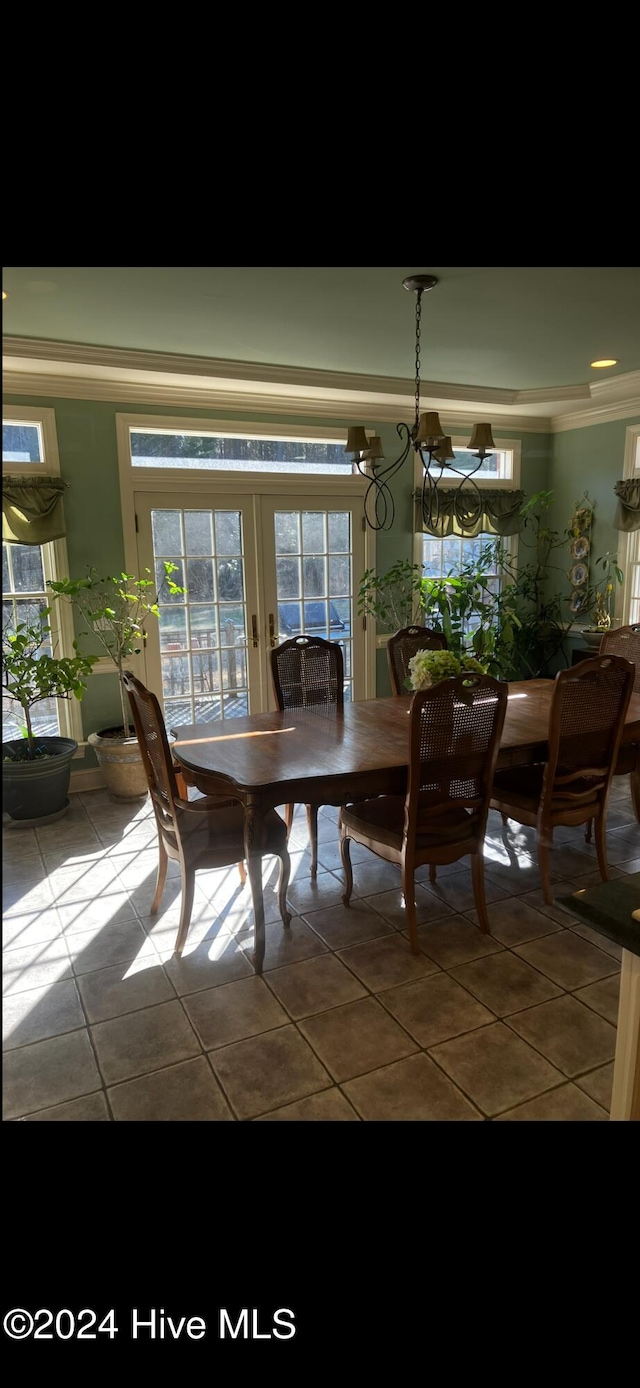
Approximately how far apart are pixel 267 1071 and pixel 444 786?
1126 millimetres

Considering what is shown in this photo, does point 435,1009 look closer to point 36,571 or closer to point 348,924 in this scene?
point 348,924

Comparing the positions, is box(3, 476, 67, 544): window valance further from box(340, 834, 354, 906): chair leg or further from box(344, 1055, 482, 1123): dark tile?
box(344, 1055, 482, 1123): dark tile

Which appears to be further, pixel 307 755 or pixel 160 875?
pixel 160 875

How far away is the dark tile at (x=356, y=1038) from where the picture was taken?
85.7 inches

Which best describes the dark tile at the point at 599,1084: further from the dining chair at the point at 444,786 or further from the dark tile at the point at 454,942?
the dining chair at the point at 444,786

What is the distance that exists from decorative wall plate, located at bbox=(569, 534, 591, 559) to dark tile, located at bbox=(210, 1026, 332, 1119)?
4.65 metres

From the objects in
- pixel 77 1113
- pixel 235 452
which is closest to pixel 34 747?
pixel 235 452

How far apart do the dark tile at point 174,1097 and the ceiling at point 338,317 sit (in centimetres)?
258

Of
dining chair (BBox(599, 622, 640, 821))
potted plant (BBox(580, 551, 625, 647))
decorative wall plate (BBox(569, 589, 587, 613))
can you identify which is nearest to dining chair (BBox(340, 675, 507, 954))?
dining chair (BBox(599, 622, 640, 821))

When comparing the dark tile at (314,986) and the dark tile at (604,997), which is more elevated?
the dark tile at (314,986)

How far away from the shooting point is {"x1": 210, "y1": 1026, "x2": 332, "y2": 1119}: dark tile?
204 cm

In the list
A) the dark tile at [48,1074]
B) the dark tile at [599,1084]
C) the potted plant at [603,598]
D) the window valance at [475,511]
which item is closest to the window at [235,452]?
the window valance at [475,511]

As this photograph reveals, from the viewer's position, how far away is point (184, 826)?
287 centimetres
